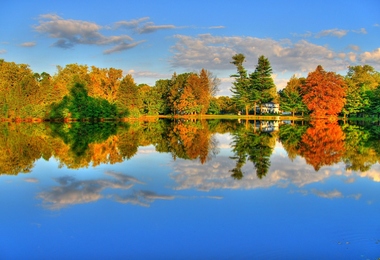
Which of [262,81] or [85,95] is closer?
[85,95]

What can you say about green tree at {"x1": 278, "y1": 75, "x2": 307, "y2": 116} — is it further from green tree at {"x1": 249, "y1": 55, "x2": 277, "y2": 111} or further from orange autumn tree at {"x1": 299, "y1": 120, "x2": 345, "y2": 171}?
orange autumn tree at {"x1": 299, "y1": 120, "x2": 345, "y2": 171}

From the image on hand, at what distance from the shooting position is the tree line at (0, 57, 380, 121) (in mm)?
49969

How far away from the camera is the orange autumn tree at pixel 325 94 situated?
168ft

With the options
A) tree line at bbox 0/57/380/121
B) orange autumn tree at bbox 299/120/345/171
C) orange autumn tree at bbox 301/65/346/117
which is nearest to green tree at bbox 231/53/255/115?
tree line at bbox 0/57/380/121

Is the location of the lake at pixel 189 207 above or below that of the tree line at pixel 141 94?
below

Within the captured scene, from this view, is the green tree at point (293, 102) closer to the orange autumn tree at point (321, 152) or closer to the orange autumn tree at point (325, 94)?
the orange autumn tree at point (325, 94)

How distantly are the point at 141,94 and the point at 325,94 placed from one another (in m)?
32.9

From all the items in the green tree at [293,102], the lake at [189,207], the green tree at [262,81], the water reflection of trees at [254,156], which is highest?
the green tree at [262,81]

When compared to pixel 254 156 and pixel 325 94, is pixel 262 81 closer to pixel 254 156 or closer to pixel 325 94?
pixel 325 94

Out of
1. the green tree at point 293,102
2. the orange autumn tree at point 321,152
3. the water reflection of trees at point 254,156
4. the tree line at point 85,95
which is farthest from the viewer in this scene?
the green tree at point 293,102

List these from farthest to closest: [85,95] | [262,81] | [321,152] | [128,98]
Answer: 1. [262,81]
2. [128,98]
3. [85,95]
4. [321,152]

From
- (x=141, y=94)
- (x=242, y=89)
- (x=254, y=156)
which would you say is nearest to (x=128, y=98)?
(x=141, y=94)

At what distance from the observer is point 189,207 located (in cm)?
792

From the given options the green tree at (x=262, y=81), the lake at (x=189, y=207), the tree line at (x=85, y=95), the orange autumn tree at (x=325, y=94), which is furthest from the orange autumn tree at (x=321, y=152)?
the green tree at (x=262, y=81)
